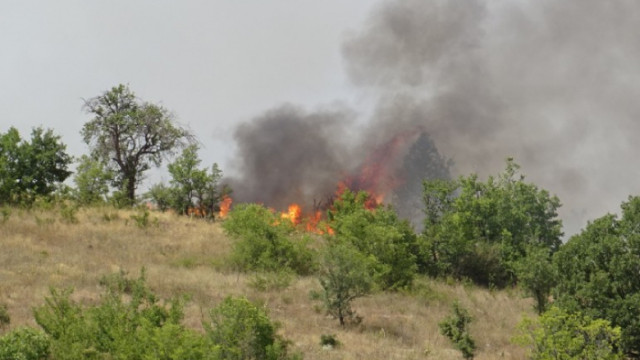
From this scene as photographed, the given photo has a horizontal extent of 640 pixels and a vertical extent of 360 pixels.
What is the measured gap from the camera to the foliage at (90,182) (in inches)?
1738

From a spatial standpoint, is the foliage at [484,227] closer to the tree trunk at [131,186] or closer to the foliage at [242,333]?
the tree trunk at [131,186]

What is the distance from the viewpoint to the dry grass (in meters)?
20.5

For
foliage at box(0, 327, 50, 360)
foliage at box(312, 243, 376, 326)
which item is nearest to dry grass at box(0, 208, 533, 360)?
foliage at box(312, 243, 376, 326)

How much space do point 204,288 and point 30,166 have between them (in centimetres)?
2138

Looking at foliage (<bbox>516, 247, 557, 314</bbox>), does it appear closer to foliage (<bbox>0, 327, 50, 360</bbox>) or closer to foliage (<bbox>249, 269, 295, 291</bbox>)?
foliage (<bbox>249, 269, 295, 291</bbox>)

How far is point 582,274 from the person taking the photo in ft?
75.0

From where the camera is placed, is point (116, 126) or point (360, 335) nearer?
point (360, 335)

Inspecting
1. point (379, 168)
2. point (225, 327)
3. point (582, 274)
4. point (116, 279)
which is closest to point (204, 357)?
point (225, 327)

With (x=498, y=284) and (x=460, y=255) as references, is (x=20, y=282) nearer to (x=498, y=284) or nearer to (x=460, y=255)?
(x=460, y=255)

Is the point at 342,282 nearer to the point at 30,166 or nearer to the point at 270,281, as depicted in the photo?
the point at 270,281

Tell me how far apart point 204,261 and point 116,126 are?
22444 mm

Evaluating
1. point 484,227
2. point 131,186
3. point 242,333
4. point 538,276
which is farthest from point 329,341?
point 131,186

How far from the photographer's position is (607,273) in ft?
73.8

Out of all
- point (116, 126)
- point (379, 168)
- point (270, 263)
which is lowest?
point (270, 263)
